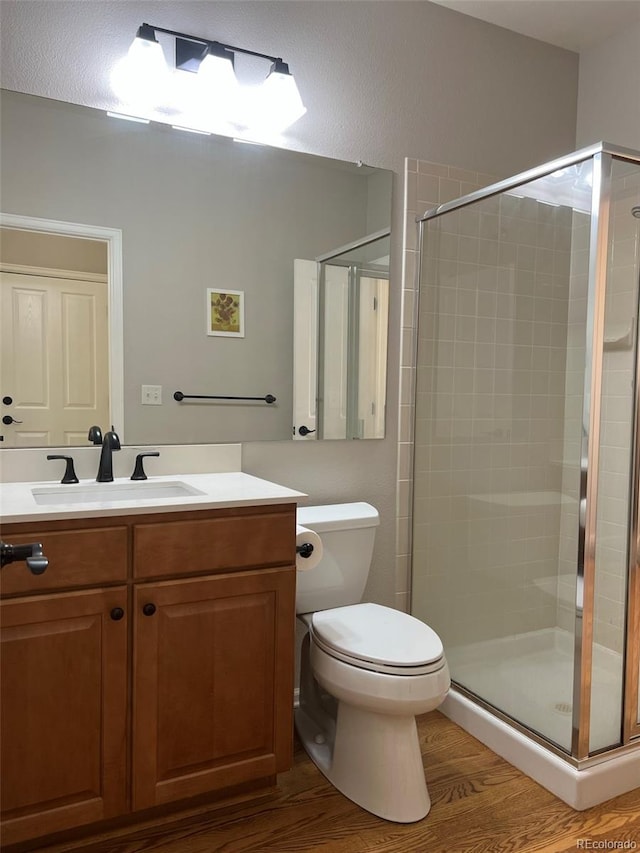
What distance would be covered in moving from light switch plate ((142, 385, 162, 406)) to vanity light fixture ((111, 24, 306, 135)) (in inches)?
32.9

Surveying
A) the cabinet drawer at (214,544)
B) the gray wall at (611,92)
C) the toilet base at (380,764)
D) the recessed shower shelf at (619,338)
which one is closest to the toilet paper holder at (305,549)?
the cabinet drawer at (214,544)

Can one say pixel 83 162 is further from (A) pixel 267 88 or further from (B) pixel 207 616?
(B) pixel 207 616

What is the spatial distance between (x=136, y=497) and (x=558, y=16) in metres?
2.41

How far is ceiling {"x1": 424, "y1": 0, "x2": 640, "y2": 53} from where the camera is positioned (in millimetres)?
2463

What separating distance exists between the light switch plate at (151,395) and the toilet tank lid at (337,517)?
590mm

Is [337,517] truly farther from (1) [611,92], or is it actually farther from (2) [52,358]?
(1) [611,92]

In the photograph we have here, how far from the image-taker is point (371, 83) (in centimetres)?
238

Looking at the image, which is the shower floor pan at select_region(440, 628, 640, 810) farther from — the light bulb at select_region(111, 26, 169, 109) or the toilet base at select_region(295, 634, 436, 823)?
the light bulb at select_region(111, 26, 169, 109)

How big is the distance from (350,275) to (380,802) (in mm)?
1675

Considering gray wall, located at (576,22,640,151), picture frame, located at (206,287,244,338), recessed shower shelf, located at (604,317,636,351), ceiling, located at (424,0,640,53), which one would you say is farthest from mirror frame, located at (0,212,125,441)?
gray wall, located at (576,22,640,151)

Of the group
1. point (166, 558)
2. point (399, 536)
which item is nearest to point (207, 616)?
point (166, 558)

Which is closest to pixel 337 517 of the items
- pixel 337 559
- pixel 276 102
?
pixel 337 559

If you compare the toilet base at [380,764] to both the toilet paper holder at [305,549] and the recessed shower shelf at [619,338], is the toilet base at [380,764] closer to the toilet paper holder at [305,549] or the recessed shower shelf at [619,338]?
the toilet paper holder at [305,549]

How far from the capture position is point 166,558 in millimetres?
1613
